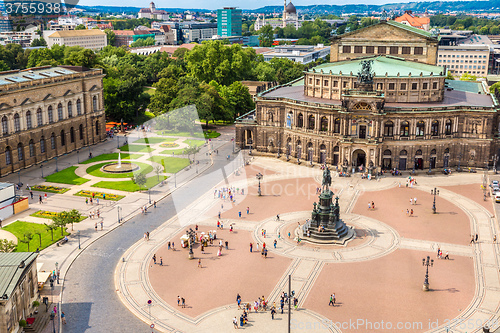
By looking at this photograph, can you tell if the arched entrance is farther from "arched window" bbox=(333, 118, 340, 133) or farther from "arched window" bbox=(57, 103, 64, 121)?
"arched window" bbox=(57, 103, 64, 121)

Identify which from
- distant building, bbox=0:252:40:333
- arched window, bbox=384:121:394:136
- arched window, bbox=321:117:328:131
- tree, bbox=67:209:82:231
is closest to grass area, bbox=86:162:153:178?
tree, bbox=67:209:82:231

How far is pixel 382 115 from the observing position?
9888cm

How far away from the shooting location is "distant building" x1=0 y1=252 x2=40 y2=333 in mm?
45956

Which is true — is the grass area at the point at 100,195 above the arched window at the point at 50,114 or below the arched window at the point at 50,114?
below

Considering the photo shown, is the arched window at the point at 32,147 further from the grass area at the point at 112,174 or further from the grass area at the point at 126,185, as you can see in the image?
the grass area at the point at 126,185

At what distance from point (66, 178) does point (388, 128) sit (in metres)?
61.4

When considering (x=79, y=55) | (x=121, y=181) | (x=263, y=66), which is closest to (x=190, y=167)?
(x=121, y=181)

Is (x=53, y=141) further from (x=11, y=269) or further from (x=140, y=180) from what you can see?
(x=11, y=269)

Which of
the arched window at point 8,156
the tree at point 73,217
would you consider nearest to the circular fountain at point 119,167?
the arched window at point 8,156

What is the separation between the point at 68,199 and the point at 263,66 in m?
118

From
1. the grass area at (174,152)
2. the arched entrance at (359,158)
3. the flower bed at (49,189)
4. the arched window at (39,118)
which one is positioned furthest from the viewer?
the grass area at (174,152)

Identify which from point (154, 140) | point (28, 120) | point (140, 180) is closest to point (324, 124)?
point (140, 180)

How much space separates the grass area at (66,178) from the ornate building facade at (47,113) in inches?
298

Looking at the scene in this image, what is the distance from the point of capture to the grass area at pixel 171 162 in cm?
10369
